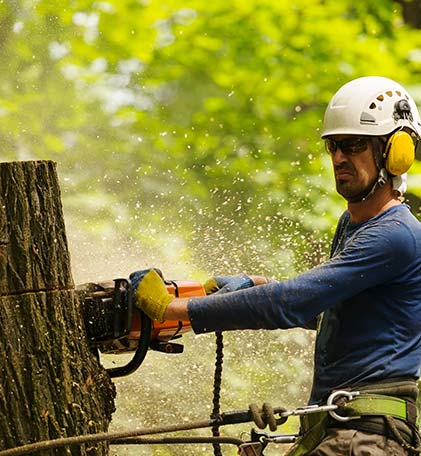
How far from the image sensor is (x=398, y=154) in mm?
2748

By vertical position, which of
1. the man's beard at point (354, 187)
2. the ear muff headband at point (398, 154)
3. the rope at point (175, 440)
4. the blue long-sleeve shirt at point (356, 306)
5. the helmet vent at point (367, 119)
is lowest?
the rope at point (175, 440)

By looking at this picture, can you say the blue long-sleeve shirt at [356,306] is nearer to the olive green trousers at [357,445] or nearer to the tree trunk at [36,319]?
the olive green trousers at [357,445]

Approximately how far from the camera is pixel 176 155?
835 cm

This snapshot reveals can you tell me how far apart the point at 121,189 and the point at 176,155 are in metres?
0.71

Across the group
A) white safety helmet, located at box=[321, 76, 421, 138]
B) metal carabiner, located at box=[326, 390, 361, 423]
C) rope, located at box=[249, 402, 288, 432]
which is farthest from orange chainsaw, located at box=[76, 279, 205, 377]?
white safety helmet, located at box=[321, 76, 421, 138]

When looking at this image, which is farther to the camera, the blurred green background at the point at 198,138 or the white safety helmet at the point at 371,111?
the blurred green background at the point at 198,138

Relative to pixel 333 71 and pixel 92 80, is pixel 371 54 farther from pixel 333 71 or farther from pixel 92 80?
pixel 92 80

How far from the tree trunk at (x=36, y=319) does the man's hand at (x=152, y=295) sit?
21 cm

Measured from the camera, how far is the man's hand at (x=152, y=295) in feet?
8.21

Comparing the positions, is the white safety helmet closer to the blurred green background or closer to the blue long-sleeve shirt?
the blue long-sleeve shirt

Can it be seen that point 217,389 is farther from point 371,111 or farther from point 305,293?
point 371,111

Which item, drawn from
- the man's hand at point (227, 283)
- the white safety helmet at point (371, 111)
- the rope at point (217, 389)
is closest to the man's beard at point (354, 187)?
the white safety helmet at point (371, 111)

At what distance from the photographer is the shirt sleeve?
2.50m

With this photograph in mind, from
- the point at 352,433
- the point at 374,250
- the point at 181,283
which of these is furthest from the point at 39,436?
the point at 374,250
